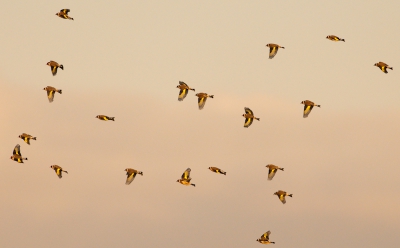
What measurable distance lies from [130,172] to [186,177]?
9378mm

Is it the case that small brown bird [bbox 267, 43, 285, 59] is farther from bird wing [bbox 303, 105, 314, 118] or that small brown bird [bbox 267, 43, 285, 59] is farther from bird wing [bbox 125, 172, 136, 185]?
bird wing [bbox 125, 172, 136, 185]

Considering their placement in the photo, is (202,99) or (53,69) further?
(202,99)

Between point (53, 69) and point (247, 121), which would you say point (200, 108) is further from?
point (53, 69)

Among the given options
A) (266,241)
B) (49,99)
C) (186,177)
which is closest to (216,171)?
(186,177)

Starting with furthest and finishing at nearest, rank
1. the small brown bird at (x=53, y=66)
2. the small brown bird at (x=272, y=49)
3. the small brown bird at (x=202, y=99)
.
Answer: the small brown bird at (x=202, y=99)
the small brown bird at (x=272, y=49)
the small brown bird at (x=53, y=66)

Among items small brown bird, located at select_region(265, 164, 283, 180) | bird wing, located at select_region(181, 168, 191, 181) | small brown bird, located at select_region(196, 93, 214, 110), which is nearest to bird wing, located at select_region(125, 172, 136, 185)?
bird wing, located at select_region(181, 168, 191, 181)

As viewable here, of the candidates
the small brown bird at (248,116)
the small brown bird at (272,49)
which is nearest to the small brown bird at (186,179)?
the small brown bird at (248,116)

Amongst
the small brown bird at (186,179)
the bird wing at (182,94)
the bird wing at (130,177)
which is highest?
the bird wing at (182,94)

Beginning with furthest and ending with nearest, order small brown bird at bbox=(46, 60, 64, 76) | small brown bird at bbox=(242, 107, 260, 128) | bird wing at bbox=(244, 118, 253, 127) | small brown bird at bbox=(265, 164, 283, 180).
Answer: small brown bird at bbox=(265, 164, 283, 180)
small brown bird at bbox=(242, 107, 260, 128)
bird wing at bbox=(244, 118, 253, 127)
small brown bird at bbox=(46, 60, 64, 76)

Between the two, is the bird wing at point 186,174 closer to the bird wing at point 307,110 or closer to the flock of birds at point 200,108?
the flock of birds at point 200,108

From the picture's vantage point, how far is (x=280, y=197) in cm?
13500

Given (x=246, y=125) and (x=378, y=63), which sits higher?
(x=378, y=63)

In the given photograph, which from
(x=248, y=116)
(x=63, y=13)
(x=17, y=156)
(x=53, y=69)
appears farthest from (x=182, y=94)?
(x=17, y=156)

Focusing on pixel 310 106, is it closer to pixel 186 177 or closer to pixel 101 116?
pixel 186 177
